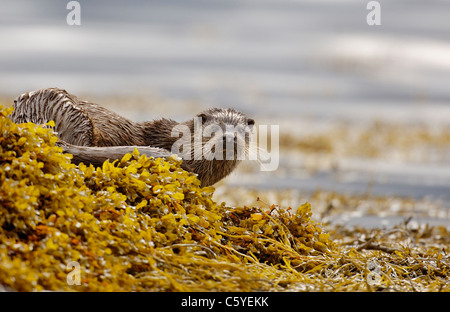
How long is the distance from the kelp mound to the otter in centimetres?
96

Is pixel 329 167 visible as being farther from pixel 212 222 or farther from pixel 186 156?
pixel 212 222

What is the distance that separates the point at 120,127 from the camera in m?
6.34

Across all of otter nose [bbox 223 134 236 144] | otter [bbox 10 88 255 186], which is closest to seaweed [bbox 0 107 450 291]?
otter nose [bbox 223 134 236 144]

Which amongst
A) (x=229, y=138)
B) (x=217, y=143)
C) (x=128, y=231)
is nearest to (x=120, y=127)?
(x=217, y=143)

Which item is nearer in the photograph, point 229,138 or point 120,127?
point 229,138

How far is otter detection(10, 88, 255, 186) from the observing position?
19.8ft

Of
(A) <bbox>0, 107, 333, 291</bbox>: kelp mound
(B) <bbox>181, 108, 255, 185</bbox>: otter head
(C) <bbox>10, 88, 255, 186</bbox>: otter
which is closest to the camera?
(A) <bbox>0, 107, 333, 291</bbox>: kelp mound

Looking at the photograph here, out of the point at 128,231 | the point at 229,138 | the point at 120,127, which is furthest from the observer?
the point at 120,127

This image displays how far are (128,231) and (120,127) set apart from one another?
2.20 m

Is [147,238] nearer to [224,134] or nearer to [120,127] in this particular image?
[224,134]

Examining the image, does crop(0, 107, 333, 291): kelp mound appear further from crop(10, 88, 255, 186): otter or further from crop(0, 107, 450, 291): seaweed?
crop(10, 88, 255, 186): otter

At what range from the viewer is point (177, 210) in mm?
4809

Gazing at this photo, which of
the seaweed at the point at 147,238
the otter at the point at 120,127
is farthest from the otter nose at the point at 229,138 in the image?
the seaweed at the point at 147,238
